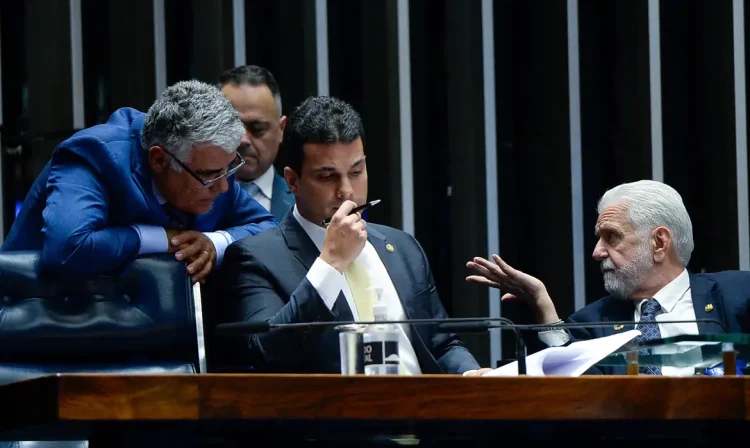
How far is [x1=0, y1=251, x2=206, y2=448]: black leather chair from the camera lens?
94.5 inches

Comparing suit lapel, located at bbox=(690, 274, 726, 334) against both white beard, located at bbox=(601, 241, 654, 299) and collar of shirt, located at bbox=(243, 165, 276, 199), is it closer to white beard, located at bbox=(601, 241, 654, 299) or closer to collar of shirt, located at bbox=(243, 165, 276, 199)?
white beard, located at bbox=(601, 241, 654, 299)

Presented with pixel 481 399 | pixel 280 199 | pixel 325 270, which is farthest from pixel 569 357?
pixel 280 199

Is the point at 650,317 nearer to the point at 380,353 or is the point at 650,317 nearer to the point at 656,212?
the point at 656,212

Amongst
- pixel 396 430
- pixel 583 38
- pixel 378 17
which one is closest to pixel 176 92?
pixel 396 430

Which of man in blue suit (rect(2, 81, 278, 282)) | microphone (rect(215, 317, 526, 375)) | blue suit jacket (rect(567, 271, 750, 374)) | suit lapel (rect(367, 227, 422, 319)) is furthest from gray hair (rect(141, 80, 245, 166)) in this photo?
blue suit jacket (rect(567, 271, 750, 374))

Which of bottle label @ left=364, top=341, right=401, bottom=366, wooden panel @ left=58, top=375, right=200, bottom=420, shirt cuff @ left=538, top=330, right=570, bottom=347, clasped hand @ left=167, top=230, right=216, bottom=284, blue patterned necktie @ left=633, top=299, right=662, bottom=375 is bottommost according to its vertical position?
shirt cuff @ left=538, top=330, right=570, bottom=347

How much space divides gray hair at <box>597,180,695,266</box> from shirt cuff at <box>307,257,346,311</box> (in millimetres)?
923

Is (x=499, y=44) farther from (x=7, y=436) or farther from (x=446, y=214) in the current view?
(x=7, y=436)

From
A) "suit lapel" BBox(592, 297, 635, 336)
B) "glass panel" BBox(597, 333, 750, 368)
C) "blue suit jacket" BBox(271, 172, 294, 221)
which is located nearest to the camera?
"glass panel" BBox(597, 333, 750, 368)

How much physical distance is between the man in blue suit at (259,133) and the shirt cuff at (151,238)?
83 cm

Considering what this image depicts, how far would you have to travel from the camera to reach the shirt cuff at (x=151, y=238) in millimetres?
2623

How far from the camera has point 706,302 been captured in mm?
3004

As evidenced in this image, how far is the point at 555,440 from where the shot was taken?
174 cm

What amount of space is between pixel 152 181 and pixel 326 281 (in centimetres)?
51
